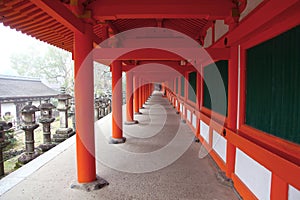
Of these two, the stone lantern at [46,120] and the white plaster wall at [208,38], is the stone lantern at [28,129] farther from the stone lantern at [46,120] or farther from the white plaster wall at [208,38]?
the white plaster wall at [208,38]

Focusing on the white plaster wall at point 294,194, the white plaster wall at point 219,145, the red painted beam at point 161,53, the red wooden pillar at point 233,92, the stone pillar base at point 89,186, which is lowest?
the stone pillar base at point 89,186

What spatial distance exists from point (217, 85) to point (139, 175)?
2431mm

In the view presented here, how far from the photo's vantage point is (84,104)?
3.17 metres

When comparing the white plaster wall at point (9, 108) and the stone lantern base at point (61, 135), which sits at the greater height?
the white plaster wall at point (9, 108)

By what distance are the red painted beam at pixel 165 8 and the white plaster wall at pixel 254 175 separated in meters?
2.20

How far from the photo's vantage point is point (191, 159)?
4.42 m

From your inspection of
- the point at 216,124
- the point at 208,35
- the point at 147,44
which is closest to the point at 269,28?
the point at 216,124

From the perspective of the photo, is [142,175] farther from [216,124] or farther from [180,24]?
[180,24]

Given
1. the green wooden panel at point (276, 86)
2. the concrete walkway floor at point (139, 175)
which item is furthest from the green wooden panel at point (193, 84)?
the green wooden panel at point (276, 86)

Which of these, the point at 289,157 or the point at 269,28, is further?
the point at 269,28

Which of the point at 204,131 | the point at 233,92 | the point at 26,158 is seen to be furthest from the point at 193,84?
the point at 26,158

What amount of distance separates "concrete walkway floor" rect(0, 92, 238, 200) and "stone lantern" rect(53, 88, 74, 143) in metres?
1.54

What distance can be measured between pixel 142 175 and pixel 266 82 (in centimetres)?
257

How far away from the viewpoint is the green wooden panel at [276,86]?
70.8 inches
